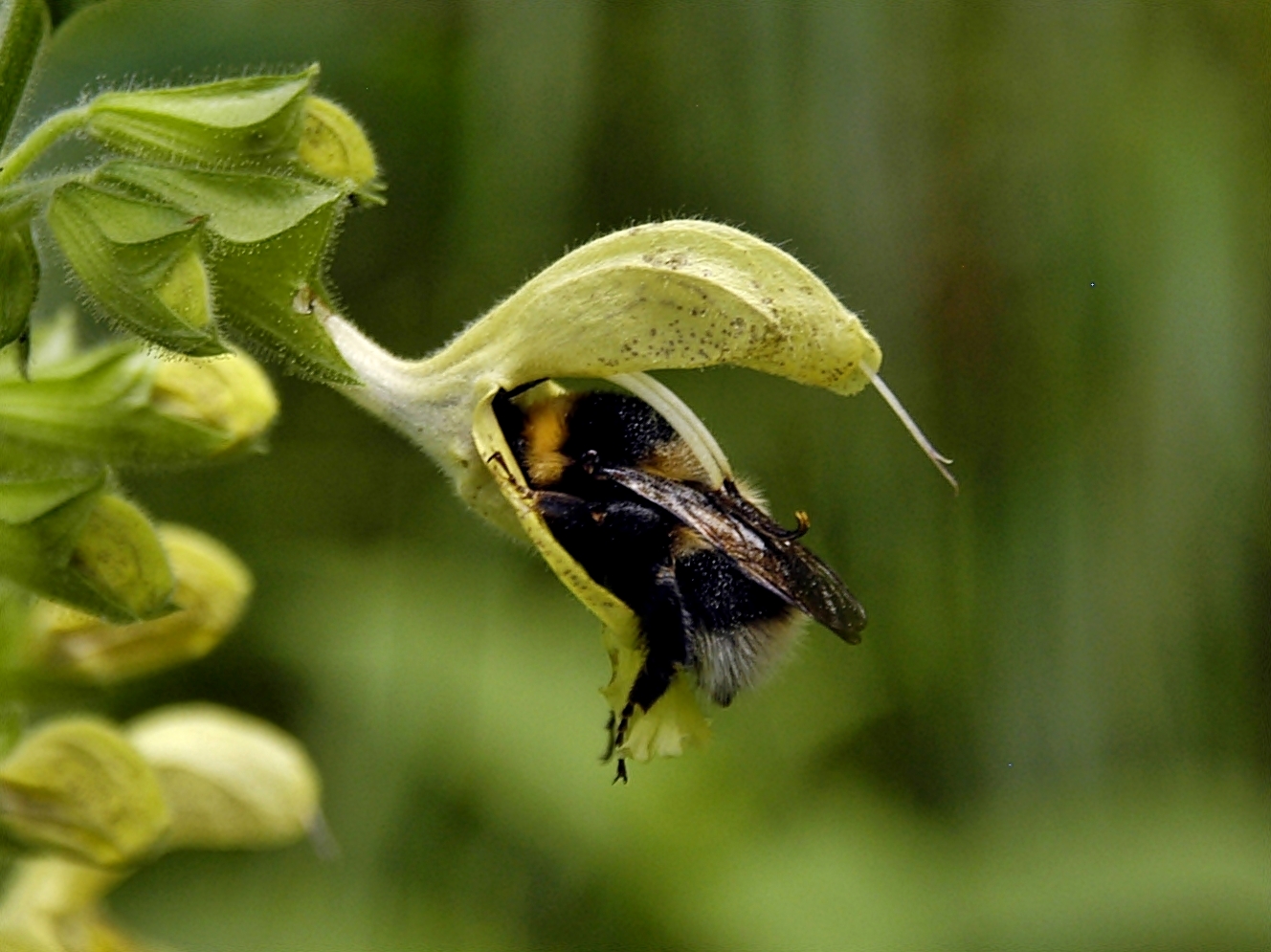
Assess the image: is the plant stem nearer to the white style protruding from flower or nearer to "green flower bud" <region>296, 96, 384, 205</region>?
"green flower bud" <region>296, 96, 384, 205</region>

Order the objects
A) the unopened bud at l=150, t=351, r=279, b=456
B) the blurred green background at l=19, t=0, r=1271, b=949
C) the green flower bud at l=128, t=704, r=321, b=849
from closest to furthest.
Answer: the unopened bud at l=150, t=351, r=279, b=456 → the green flower bud at l=128, t=704, r=321, b=849 → the blurred green background at l=19, t=0, r=1271, b=949

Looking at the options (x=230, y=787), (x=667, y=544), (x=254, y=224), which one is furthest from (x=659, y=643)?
(x=230, y=787)

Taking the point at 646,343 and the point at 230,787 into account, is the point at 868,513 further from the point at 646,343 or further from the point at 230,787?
the point at 646,343

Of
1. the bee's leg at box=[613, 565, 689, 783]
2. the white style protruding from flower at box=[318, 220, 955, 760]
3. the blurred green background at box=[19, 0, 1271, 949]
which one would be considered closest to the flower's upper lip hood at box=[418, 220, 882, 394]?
the white style protruding from flower at box=[318, 220, 955, 760]

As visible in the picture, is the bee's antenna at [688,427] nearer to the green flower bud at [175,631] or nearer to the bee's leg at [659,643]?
the bee's leg at [659,643]

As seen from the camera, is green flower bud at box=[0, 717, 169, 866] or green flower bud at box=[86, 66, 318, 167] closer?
green flower bud at box=[86, 66, 318, 167]
